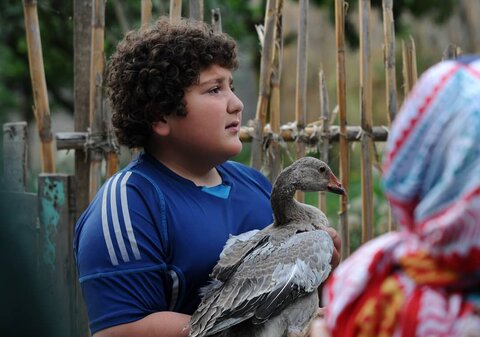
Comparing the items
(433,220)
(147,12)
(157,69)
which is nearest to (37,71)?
(147,12)

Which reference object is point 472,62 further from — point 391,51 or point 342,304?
point 391,51

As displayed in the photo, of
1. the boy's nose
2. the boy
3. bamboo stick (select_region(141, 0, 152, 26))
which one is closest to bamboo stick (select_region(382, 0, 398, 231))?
bamboo stick (select_region(141, 0, 152, 26))

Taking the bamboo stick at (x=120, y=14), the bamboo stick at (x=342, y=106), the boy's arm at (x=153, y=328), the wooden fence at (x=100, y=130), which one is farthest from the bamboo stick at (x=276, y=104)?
the bamboo stick at (x=120, y=14)

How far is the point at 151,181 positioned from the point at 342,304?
1.11 meters

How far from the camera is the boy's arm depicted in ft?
A: 7.32

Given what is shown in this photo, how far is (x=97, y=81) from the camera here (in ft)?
11.0

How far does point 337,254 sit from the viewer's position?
245cm

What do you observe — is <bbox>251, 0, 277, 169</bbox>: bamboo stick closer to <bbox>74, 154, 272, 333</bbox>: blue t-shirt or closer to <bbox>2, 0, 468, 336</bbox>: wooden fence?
<bbox>2, 0, 468, 336</bbox>: wooden fence

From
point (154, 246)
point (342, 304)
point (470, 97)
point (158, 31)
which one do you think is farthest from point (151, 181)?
point (470, 97)

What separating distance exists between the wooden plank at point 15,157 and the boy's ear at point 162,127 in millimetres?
1385

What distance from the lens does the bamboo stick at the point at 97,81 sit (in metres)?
3.34

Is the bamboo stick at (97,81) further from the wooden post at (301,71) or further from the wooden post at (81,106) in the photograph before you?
the wooden post at (301,71)

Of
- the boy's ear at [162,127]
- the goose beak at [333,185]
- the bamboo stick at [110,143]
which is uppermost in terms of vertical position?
the boy's ear at [162,127]

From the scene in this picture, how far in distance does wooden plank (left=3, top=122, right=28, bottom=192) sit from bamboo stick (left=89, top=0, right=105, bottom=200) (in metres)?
0.43
